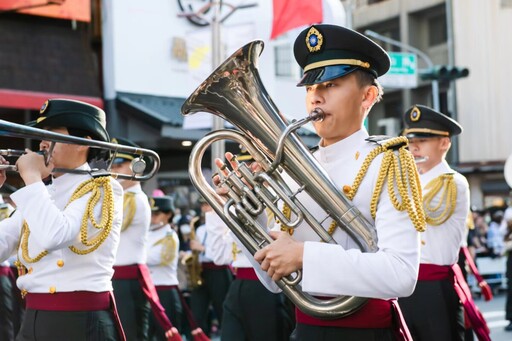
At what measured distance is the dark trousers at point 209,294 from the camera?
1048 centimetres

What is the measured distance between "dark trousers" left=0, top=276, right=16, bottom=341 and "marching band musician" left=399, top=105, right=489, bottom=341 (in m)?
3.95

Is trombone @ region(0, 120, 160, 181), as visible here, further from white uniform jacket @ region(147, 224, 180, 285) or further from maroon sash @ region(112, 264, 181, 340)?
white uniform jacket @ region(147, 224, 180, 285)

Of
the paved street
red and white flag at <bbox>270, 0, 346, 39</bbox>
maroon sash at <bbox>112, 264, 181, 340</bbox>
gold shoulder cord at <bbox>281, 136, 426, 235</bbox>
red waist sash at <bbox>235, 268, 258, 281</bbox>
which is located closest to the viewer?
gold shoulder cord at <bbox>281, 136, 426, 235</bbox>

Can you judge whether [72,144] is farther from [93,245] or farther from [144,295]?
[144,295]

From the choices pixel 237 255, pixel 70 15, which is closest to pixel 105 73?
pixel 70 15

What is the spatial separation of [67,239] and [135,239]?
9.04 feet

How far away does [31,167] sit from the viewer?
3791 mm

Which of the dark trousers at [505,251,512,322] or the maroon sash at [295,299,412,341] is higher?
the maroon sash at [295,299,412,341]

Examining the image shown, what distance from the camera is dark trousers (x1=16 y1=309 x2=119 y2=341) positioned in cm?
392

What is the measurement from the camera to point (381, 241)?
291cm

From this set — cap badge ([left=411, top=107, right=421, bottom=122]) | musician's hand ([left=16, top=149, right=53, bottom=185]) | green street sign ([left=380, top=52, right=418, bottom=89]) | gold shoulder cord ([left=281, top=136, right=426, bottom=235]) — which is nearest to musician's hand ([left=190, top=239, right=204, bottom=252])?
cap badge ([left=411, top=107, right=421, bottom=122])

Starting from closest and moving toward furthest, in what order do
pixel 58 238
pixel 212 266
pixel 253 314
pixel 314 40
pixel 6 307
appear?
pixel 314 40
pixel 58 238
pixel 253 314
pixel 6 307
pixel 212 266

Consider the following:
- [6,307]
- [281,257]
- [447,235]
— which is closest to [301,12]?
[6,307]

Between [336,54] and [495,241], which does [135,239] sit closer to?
[336,54]
